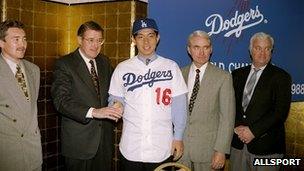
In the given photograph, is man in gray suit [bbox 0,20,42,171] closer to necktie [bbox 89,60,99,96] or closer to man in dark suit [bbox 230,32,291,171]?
necktie [bbox 89,60,99,96]

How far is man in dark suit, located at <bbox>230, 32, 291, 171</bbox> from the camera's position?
340 centimetres

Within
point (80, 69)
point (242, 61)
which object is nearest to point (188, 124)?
point (80, 69)

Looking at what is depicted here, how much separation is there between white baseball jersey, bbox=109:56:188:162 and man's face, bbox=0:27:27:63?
0.90m

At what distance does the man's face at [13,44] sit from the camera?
2.86 m

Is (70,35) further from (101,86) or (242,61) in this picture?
(242,61)

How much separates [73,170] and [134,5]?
202 centimetres

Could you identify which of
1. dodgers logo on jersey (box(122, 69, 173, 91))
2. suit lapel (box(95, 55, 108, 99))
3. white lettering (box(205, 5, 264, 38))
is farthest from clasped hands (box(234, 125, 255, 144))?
suit lapel (box(95, 55, 108, 99))

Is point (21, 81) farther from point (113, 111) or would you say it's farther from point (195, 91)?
point (195, 91)

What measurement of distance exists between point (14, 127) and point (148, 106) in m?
1.16

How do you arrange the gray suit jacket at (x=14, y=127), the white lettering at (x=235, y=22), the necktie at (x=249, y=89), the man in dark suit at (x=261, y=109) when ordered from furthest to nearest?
the white lettering at (x=235, y=22)
the necktie at (x=249, y=89)
the man in dark suit at (x=261, y=109)
the gray suit jacket at (x=14, y=127)

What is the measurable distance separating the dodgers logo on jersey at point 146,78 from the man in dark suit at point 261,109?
3.33ft

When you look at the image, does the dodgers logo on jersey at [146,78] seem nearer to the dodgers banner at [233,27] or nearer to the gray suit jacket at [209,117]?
the gray suit jacket at [209,117]

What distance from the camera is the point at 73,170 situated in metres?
3.26

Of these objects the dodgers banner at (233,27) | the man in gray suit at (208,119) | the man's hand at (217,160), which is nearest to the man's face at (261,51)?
the man in gray suit at (208,119)
